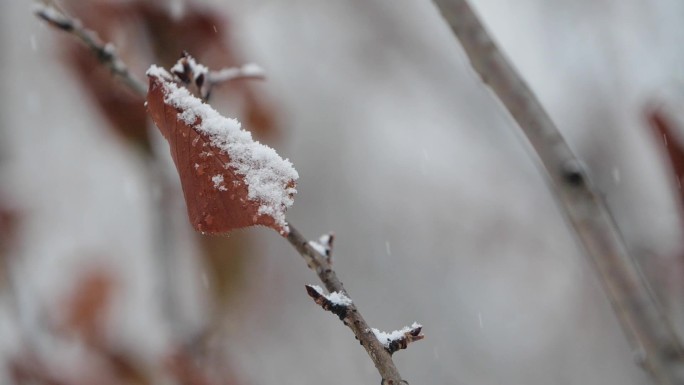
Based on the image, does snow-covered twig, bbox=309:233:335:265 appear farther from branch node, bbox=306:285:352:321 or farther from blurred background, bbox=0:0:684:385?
blurred background, bbox=0:0:684:385

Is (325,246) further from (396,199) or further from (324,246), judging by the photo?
(396,199)

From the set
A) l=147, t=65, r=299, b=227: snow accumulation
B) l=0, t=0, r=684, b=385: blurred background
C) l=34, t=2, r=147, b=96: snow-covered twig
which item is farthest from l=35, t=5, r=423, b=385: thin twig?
l=0, t=0, r=684, b=385: blurred background

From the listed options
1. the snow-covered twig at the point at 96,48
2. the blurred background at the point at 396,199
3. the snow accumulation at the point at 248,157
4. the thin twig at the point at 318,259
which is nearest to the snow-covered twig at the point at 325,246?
the thin twig at the point at 318,259

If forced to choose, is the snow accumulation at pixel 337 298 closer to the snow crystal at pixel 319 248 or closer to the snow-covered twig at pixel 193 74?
the snow crystal at pixel 319 248

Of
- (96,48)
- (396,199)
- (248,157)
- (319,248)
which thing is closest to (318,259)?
(319,248)

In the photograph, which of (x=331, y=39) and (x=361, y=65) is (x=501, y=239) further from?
(x=331, y=39)

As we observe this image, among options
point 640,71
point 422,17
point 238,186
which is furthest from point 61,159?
point 238,186
